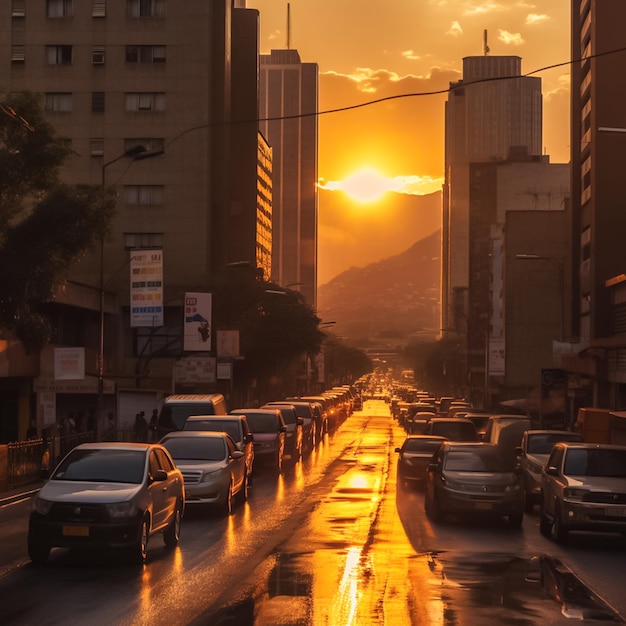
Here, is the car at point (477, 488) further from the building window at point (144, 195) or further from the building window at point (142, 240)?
the building window at point (144, 195)

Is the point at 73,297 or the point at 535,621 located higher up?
the point at 73,297

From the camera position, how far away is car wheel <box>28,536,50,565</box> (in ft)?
54.1

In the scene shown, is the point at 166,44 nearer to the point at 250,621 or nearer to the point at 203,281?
the point at 203,281

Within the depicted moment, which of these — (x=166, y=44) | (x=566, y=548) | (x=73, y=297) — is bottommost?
(x=566, y=548)

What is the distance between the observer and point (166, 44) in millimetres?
87750

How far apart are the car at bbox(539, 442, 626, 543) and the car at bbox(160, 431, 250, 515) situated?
655 cm

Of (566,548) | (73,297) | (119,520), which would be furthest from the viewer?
(73,297)

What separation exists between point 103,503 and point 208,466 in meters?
8.08

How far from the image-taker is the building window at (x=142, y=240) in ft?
284

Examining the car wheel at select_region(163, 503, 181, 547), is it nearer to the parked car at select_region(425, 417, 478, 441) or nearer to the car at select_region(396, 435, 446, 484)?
the car at select_region(396, 435, 446, 484)

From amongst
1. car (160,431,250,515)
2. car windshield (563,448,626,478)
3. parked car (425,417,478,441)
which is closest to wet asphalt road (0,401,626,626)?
car (160,431,250,515)

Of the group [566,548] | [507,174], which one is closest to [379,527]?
[566,548]

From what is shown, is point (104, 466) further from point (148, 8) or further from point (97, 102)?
point (148, 8)

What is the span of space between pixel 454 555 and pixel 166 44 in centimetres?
7422
